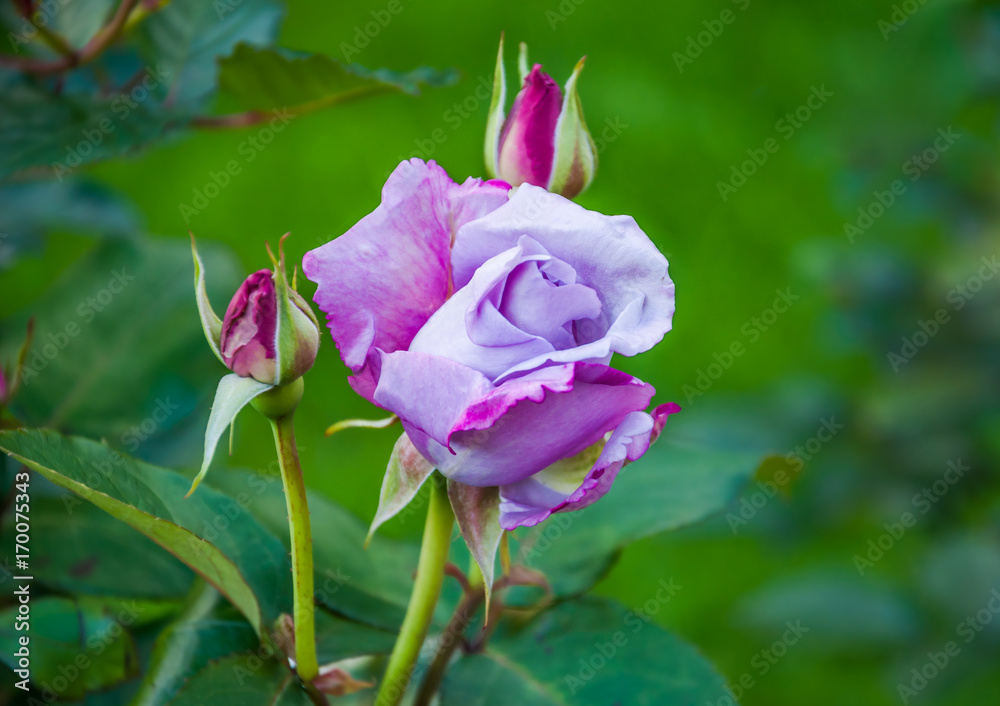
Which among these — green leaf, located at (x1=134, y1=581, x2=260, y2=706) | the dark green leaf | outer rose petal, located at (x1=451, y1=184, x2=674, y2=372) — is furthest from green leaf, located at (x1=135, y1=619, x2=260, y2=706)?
the dark green leaf

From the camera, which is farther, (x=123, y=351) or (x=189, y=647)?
(x=123, y=351)

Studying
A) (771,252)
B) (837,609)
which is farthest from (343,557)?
(771,252)

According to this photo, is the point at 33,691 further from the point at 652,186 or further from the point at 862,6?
the point at 862,6

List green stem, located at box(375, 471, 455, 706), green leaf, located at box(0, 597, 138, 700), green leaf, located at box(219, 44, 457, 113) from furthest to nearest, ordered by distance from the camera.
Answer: green leaf, located at box(219, 44, 457, 113)
green leaf, located at box(0, 597, 138, 700)
green stem, located at box(375, 471, 455, 706)

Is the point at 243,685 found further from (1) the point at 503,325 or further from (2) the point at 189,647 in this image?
(1) the point at 503,325

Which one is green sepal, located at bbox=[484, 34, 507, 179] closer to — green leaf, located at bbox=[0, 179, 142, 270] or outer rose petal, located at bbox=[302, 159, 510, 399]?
outer rose petal, located at bbox=[302, 159, 510, 399]

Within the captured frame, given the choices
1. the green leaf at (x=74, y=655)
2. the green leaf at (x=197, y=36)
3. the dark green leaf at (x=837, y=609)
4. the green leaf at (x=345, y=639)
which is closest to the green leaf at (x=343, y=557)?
the green leaf at (x=345, y=639)

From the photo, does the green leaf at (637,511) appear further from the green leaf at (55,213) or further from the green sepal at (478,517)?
the green leaf at (55,213)
